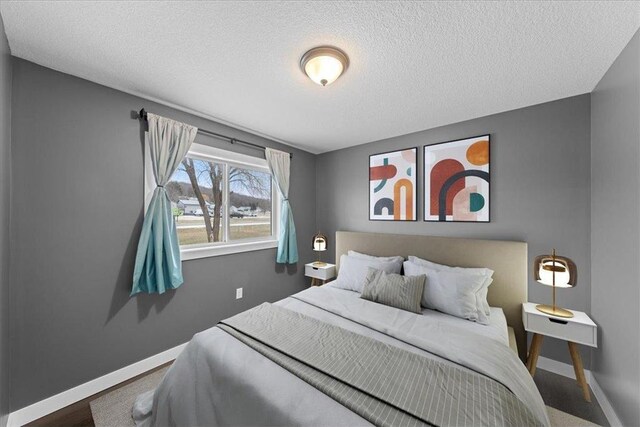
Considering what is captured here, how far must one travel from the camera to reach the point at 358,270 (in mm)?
2680

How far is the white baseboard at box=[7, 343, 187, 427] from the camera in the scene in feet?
5.35

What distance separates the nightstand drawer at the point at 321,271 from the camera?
338cm

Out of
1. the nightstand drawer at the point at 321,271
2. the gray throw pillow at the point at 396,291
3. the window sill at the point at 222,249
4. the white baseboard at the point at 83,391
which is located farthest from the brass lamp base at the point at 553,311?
the white baseboard at the point at 83,391

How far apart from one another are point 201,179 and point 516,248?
130 inches

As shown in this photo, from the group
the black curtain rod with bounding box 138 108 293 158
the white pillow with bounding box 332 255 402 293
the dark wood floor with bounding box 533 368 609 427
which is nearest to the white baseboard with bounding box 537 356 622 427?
the dark wood floor with bounding box 533 368 609 427

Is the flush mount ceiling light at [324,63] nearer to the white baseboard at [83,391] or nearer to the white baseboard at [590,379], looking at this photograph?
the white baseboard at [83,391]

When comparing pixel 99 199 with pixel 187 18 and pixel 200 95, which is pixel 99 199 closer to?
pixel 200 95

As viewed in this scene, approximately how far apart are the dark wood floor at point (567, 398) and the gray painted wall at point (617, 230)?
154 mm

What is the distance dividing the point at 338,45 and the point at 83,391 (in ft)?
10.3

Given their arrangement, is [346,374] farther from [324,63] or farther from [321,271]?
[321,271]

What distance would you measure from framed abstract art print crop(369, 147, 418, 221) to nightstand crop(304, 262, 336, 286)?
3.10 feet

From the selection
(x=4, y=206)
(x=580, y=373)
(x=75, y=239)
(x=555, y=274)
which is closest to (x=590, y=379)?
(x=580, y=373)

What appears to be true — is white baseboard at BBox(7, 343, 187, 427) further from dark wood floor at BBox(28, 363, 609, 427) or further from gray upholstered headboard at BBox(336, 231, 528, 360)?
gray upholstered headboard at BBox(336, 231, 528, 360)

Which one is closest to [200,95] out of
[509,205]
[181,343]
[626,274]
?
[181,343]
